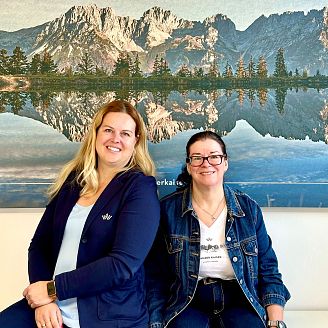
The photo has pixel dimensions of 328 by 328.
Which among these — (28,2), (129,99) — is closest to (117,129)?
(129,99)

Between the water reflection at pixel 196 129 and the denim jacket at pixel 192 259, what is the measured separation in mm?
291

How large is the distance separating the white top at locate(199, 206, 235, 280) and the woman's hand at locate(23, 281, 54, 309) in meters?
0.57

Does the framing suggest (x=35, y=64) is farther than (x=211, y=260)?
Yes

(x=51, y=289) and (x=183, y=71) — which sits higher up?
(x=183, y=71)

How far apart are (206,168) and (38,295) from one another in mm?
746

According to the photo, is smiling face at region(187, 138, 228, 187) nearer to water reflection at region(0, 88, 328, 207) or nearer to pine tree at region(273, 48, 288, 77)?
water reflection at region(0, 88, 328, 207)

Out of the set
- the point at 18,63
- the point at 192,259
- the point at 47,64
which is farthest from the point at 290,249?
the point at 18,63

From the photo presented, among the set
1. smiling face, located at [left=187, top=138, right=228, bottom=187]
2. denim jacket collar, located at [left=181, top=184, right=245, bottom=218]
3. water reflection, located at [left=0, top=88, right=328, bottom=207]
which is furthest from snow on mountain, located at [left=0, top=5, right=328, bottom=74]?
denim jacket collar, located at [left=181, top=184, right=245, bottom=218]

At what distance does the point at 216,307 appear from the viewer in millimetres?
1713

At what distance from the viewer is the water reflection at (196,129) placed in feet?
6.84

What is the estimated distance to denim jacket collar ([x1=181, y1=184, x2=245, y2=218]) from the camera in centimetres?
179

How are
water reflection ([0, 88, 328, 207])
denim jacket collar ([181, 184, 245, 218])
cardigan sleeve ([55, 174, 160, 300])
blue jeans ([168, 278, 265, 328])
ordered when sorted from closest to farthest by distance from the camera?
cardigan sleeve ([55, 174, 160, 300])
blue jeans ([168, 278, 265, 328])
denim jacket collar ([181, 184, 245, 218])
water reflection ([0, 88, 328, 207])

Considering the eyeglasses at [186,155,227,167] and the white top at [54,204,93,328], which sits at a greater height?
the eyeglasses at [186,155,227,167]

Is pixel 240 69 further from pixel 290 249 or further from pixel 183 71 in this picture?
pixel 290 249
